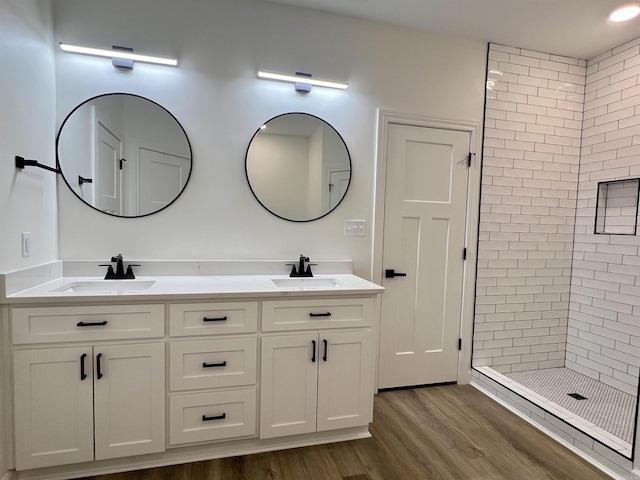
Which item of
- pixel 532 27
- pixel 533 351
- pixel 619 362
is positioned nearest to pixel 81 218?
pixel 532 27

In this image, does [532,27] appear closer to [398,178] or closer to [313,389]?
[398,178]

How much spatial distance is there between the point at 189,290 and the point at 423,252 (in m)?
1.77

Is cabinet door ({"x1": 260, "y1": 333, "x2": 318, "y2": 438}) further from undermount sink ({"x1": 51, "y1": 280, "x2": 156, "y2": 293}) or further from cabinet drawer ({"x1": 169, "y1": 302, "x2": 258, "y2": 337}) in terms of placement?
undermount sink ({"x1": 51, "y1": 280, "x2": 156, "y2": 293})

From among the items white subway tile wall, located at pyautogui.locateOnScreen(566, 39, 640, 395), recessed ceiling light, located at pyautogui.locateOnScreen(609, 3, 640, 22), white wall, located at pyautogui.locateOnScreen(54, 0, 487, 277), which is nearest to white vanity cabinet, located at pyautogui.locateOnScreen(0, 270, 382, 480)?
white wall, located at pyautogui.locateOnScreen(54, 0, 487, 277)

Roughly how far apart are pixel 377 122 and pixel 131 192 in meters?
1.75

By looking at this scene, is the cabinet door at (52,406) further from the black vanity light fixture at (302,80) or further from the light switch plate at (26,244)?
the black vanity light fixture at (302,80)

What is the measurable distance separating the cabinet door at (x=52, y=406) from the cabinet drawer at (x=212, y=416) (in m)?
0.40

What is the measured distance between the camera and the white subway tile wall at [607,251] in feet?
8.63

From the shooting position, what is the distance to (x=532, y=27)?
2490mm

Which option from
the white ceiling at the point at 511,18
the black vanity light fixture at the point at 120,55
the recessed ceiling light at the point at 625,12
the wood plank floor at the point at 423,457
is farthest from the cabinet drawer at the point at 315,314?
the recessed ceiling light at the point at 625,12

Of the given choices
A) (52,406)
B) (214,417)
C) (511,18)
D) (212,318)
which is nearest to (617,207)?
(511,18)

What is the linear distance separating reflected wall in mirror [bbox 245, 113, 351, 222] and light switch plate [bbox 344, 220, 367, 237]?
0.58ft

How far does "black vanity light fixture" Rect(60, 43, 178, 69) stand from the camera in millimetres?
2023

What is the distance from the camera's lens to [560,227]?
301 centimetres
